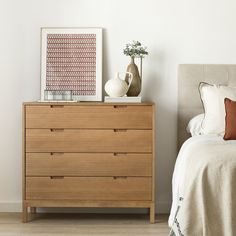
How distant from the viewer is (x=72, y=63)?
14.9 ft

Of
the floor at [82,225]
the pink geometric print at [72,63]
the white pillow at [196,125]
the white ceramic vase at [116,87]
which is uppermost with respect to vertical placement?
the pink geometric print at [72,63]

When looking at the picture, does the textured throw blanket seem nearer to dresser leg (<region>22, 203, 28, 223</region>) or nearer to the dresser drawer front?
the dresser drawer front

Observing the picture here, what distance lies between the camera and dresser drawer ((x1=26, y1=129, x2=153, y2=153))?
4121mm

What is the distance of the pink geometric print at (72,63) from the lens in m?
4.53

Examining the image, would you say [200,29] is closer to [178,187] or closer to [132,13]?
[132,13]

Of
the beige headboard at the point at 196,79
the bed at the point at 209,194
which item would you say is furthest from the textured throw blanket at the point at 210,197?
the beige headboard at the point at 196,79

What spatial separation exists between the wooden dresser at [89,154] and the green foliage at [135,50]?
1.58 ft

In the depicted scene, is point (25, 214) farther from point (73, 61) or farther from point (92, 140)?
point (73, 61)

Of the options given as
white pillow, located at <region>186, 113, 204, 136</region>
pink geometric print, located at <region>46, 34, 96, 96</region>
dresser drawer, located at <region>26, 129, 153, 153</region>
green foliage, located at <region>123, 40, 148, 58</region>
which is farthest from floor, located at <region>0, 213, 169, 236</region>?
green foliage, located at <region>123, 40, 148, 58</region>

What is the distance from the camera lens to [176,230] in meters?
3.21

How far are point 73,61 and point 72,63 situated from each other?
0.02 metres

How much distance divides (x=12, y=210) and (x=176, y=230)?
1833mm

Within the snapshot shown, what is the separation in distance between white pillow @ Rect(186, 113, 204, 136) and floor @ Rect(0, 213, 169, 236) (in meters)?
0.71

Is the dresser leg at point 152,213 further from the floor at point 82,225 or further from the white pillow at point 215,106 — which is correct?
the white pillow at point 215,106
